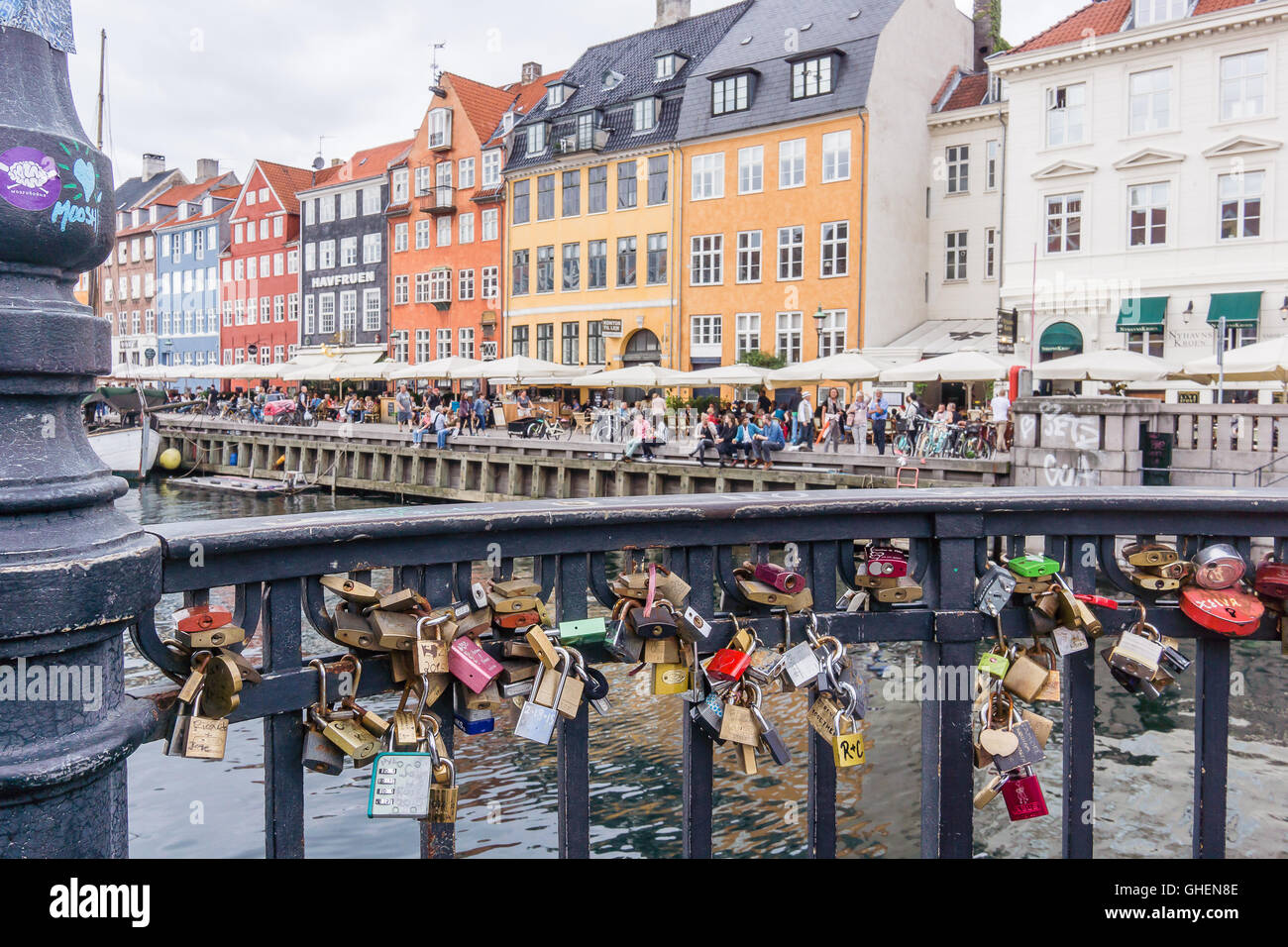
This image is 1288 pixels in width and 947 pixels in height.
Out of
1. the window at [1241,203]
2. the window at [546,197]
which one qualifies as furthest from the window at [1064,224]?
the window at [546,197]

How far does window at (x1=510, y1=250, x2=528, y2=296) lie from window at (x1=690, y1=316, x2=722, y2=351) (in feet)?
31.8

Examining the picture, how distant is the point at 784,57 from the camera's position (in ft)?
125

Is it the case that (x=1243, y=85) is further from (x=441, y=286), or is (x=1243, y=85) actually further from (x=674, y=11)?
(x=441, y=286)

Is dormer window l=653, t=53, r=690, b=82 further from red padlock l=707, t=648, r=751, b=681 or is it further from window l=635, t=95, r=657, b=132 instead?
red padlock l=707, t=648, r=751, b=681

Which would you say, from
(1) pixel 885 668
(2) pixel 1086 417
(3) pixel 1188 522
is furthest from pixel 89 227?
(2) pixel 1086 417

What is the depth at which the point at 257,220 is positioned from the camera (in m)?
64.6

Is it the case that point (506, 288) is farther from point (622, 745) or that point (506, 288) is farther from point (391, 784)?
point (391, 784)

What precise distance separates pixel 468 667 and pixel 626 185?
41.4 meters

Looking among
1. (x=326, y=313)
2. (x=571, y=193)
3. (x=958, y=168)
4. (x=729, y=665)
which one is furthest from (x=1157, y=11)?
(x=326, y=313)

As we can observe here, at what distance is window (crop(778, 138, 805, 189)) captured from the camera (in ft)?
122

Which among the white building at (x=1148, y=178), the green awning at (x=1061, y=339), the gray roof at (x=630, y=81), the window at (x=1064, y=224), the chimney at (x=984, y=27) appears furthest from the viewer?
the gray roof at (x=630, y=81)

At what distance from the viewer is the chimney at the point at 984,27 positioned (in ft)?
131

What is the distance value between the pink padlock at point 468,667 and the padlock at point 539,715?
105mm

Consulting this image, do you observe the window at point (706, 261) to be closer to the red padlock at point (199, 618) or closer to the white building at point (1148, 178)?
the white building at point (1148, 178)
